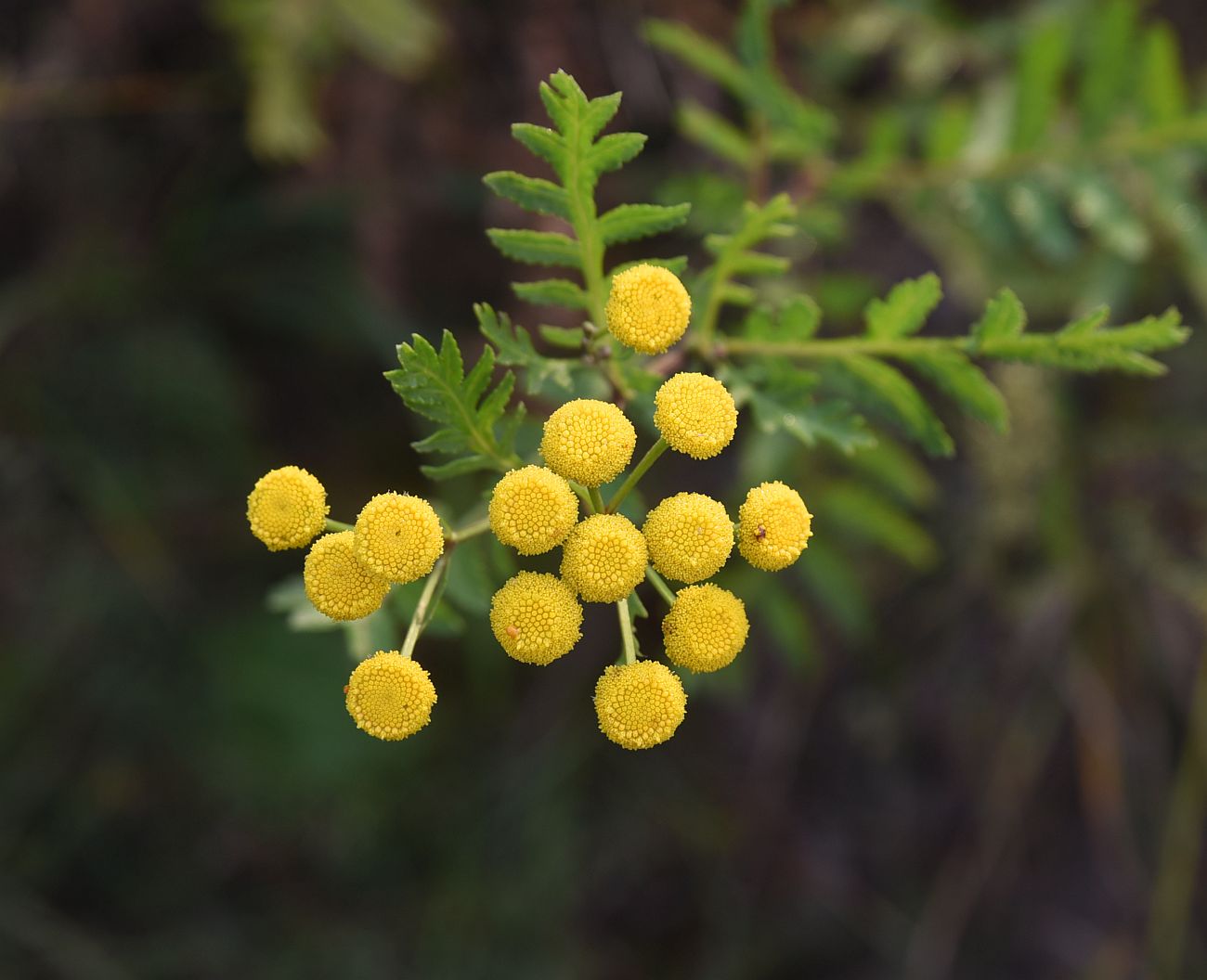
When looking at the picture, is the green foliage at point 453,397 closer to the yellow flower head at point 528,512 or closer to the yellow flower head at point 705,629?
the yellow flower head at point 528,512

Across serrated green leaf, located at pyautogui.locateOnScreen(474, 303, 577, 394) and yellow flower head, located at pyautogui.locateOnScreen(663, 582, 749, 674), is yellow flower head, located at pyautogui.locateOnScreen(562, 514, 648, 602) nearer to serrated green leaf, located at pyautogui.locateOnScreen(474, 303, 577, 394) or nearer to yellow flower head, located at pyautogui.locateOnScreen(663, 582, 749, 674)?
yellow flower head, located at pyautogui.locateOnScreen(663, 582, 749, 674)

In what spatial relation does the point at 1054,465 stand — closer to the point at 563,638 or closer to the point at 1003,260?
the point at 1003,260

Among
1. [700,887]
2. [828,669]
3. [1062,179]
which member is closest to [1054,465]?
[828,669]

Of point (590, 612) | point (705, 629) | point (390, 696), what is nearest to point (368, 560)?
point (390, 696)

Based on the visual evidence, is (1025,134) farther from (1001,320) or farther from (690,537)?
(690,537)

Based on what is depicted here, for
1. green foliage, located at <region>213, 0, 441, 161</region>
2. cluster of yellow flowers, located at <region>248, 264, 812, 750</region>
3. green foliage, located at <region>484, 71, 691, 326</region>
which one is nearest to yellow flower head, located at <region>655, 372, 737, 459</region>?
cluster of yellow flowers, located at <region>248, 264, 812, 750</region>
